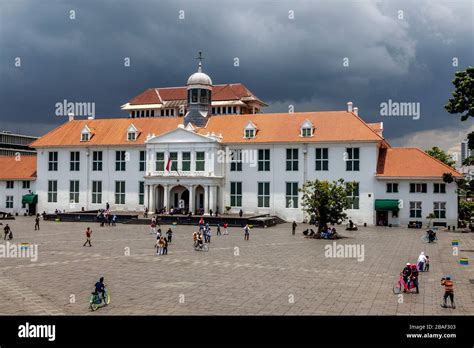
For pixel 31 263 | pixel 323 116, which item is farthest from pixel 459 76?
pixel 323 116

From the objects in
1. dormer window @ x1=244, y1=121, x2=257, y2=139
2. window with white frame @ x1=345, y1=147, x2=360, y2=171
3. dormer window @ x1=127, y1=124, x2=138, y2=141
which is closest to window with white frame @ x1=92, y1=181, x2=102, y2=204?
dormer window @ x1=127, y1=124, x2=138, y2=141

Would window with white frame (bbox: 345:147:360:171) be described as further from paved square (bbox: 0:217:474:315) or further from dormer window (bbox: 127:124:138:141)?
dormer window (bbox: 127:124:138:141)

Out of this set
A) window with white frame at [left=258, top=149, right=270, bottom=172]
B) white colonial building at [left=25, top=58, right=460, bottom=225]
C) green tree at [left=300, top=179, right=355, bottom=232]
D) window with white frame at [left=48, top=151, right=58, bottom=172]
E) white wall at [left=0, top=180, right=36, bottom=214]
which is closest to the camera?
green tree at [left=300, top=179, right=355, bottom=232]

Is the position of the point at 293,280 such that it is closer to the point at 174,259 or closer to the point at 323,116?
the point at 174,259

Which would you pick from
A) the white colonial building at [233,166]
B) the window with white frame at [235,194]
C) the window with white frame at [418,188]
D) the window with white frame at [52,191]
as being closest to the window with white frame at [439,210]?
the white colonial building at [233,166]

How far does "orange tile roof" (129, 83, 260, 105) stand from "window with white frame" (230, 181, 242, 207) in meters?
42.8

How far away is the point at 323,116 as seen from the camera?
2874 inches

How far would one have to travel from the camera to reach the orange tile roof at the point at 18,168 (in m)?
83.1

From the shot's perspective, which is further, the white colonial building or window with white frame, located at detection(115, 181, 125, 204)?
window with white frame, located at detection(115, 181, 125, 204)

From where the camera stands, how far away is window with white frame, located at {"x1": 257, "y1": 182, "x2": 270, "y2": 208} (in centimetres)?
7106

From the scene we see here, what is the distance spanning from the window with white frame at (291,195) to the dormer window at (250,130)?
327 inches
